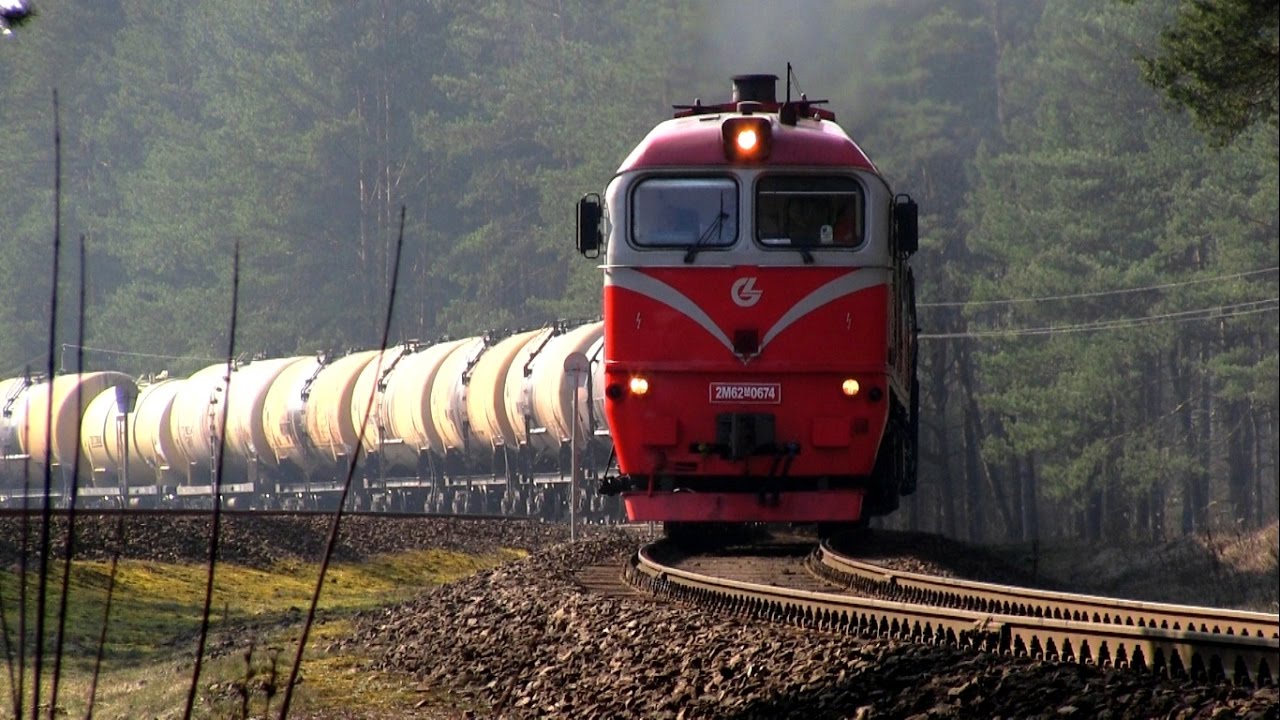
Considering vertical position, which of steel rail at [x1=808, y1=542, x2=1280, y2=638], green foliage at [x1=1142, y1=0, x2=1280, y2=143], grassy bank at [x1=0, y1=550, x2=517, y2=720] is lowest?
grassy bank at [x1=0, y1=550, x2=517, y2=720]

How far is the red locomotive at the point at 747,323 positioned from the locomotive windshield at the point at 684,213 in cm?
1

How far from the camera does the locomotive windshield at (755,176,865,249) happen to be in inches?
477

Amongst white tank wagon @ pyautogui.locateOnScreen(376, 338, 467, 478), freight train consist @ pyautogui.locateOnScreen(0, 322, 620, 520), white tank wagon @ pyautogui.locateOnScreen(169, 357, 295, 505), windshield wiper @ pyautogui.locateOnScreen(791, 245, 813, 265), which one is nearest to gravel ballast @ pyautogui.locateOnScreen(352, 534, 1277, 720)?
windshield wiper @ pyautogui.locateOnScreen(791, 245, 813, 265)

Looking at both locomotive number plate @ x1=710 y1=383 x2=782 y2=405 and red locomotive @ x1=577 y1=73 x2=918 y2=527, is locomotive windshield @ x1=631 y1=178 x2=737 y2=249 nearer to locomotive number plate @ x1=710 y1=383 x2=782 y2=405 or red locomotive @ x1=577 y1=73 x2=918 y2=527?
red locomotive @ x1=577 y1=73 x2=918 y2=527

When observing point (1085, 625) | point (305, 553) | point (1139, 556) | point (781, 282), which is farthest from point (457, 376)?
point (1085, 625)

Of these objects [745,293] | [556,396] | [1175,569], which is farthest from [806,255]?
[556,396]

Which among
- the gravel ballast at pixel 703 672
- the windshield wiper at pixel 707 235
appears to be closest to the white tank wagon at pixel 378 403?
the windshield wiper at pixel 707 235

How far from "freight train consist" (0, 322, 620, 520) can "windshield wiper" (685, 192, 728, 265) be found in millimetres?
10757

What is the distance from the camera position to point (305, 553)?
19.3m

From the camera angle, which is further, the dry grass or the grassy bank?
the dry grass

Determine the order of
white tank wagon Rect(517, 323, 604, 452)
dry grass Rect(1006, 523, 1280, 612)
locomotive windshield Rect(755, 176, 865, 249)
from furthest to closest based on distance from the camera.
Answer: white tank wagon Rect(517, 323, 604, 452) → dry grass Rect(1006, 523, 1280, 612) → locomotive windshield Rect(755, 176, 865, 249)

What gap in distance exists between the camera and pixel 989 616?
6.28m

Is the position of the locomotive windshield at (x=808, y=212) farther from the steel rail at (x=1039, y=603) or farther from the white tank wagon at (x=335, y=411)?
the white tank wagon at (x=335, y=411)

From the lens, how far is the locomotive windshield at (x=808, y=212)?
12125mm
